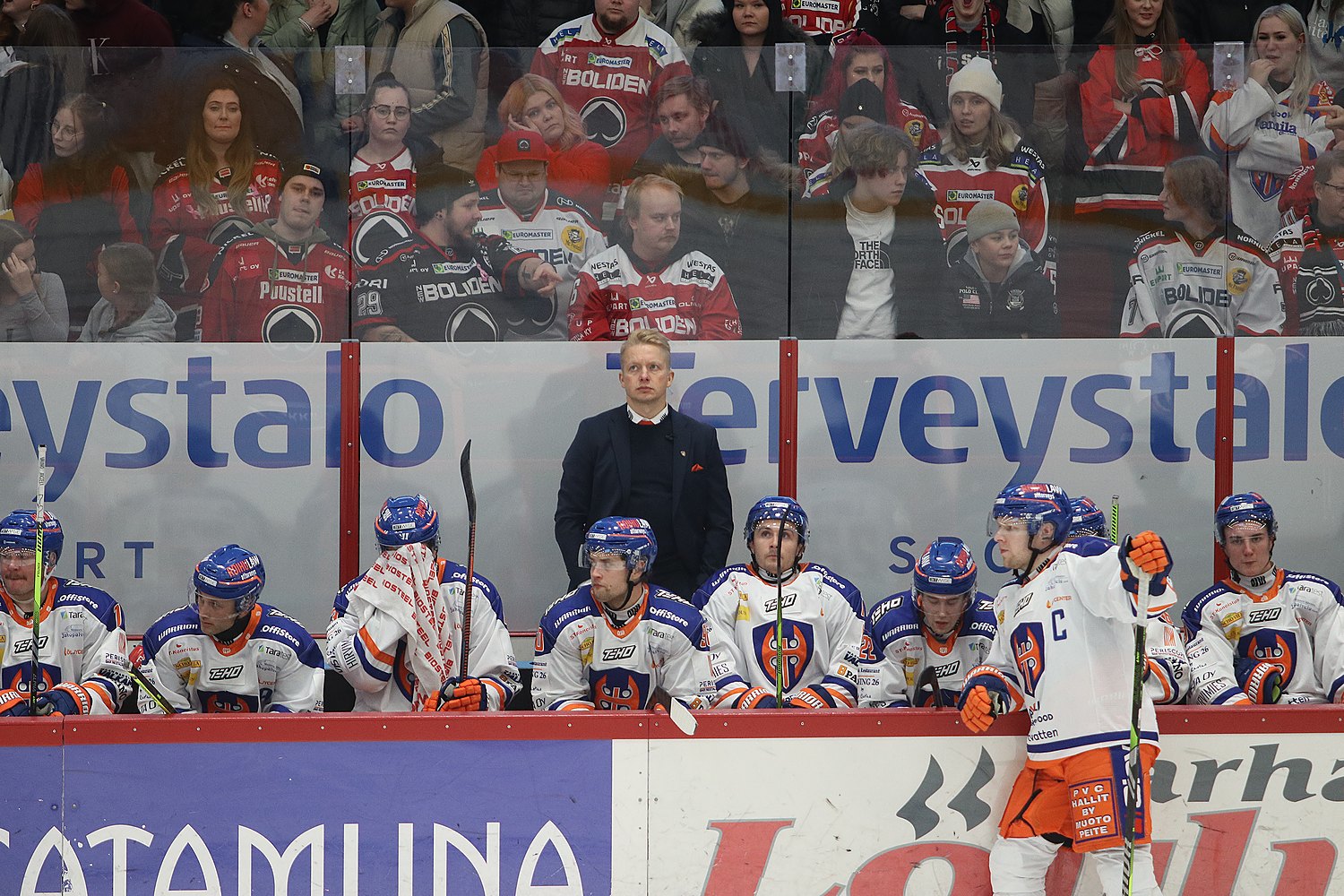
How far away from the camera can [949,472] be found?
550cm

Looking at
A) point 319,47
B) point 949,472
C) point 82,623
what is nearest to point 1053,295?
point 949,472

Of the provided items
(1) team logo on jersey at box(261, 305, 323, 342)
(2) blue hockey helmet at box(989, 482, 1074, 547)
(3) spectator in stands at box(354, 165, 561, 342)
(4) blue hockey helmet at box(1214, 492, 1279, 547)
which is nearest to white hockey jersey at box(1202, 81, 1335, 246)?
(4) blue hockey helmet at box(1214, 492, 1279, 547)

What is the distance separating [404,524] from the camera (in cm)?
463

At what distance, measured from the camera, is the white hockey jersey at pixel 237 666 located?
181 inches

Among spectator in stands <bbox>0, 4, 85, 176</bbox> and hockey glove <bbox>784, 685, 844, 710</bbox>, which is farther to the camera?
spectator in stands <bbox>0, 4, 85, 176</bbox>

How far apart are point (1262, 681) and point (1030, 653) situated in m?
1.43

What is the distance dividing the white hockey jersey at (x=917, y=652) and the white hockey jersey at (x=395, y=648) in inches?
44.9

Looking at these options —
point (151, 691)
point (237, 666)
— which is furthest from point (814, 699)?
A: point (151, 691)

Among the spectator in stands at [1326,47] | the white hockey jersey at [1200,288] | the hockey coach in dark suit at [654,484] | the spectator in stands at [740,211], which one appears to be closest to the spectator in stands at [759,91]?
the spectator in stands at [740,211]

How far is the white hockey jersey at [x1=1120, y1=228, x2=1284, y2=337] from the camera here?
5391 millimetres

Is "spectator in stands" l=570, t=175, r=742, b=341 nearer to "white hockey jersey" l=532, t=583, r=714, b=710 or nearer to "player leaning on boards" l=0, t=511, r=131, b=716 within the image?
"white hockey jersey" l=532, t=583, r=714, b=710

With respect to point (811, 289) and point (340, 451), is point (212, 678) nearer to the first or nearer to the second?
point (340, 451)

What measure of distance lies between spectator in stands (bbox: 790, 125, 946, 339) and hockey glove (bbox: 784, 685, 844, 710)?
1448mm

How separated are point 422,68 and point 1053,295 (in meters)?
2.40
